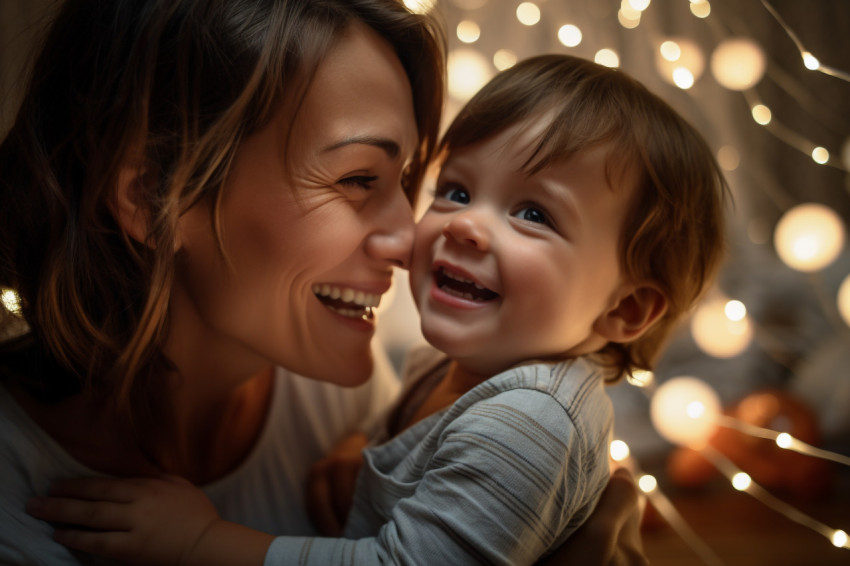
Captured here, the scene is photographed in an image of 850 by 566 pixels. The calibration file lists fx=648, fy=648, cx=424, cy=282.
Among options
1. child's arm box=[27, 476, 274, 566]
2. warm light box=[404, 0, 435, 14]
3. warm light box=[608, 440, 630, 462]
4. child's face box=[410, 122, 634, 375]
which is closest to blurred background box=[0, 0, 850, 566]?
warm light box=[608, 440, 630, 462]

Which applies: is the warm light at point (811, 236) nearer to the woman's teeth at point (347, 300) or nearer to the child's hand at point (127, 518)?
the woman's teeth at point (347, 300)

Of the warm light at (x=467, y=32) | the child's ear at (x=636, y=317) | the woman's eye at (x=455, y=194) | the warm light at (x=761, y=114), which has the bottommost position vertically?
the child's ear at (x=636, y=317)

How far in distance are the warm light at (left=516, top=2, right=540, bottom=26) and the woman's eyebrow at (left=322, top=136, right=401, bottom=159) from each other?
0.91 metres

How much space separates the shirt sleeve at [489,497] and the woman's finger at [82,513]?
8.8 inches

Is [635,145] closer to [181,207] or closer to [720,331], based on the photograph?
[181,207]

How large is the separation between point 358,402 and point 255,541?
1.90ft

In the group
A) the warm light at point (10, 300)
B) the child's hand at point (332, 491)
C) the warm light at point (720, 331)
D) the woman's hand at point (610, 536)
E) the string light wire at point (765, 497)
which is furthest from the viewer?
the warm light at point (720, 331)

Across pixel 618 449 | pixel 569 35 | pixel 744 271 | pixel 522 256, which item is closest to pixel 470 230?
pixel 522 256

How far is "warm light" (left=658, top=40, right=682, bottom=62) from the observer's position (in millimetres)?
1295

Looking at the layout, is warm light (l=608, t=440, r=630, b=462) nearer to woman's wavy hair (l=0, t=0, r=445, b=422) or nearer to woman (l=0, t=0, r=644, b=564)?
woman (l=0, t=0, r=644, b=564)

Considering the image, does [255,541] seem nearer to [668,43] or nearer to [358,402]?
[358,402]

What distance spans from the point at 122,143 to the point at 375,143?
1.13ft

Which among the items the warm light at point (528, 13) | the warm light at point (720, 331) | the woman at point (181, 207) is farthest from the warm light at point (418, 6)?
the warm light at point (720, 331)

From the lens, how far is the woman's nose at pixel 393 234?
1.02 m
